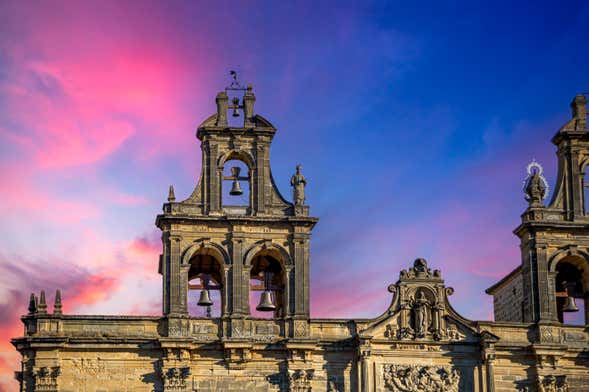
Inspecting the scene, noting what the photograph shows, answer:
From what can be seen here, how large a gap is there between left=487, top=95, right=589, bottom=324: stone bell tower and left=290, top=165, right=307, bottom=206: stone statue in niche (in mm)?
8218

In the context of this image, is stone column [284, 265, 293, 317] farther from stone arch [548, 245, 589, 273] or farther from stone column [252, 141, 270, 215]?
stone arch [548, 245, 589, 273]

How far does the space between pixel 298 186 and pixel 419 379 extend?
814 centimetres

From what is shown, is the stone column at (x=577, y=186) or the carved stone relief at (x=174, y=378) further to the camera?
the stone column at (x=577, y=186)

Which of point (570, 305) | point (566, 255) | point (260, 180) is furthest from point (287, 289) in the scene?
point (570, 305)

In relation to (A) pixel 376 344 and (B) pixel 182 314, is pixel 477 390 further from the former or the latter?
(B) pixel 182 314

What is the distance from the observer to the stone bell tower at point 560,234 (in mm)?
62000

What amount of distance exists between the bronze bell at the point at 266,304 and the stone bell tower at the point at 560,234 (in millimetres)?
9401

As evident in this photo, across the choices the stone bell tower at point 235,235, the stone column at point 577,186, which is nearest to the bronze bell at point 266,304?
the stone bell tower at point 235,235

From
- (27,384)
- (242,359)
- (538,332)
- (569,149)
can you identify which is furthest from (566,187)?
(27,384)

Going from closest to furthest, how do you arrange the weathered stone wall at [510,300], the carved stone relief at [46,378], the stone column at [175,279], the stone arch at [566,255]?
the carved stone relief at [46,378], the stone column at [175,279], the stone arch at [566,255], the weathered stone wall at [510,300]

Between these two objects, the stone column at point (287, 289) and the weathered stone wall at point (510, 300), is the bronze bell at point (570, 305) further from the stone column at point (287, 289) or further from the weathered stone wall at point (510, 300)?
the stone column at point (287, 289)

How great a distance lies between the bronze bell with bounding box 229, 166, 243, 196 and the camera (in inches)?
2431

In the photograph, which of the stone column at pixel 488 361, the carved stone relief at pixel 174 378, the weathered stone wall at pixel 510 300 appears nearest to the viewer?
the carved stone relief at pixel 174 378

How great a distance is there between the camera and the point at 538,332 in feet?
201
